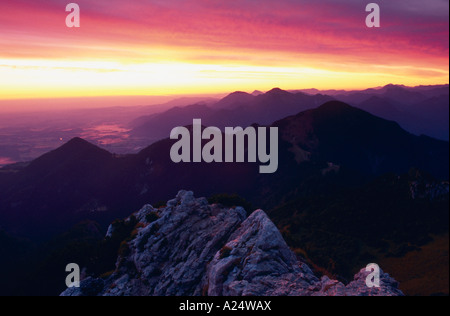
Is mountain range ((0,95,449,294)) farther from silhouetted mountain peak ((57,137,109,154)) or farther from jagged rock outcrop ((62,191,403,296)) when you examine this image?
jagged rock outcrop ((62,191,403,296))

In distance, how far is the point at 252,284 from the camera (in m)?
25.6

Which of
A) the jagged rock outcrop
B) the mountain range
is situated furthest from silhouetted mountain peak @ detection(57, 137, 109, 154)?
the jagged rock outcrop

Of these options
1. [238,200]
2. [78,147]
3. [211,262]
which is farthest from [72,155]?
[211,262]

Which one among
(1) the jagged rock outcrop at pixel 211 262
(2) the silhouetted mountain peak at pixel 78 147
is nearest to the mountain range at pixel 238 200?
(2) the silhouetted mountain peak at pixel 78 147

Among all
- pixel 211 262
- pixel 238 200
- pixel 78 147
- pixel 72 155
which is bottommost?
pixel 211 262

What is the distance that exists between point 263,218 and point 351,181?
171 metres

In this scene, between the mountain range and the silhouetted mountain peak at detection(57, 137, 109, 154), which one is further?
the silhouetted mountain peak at detection(57, 137, 109, 154)

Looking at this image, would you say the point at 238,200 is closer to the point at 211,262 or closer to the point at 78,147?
the point at 211,262

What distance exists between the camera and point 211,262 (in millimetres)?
32594

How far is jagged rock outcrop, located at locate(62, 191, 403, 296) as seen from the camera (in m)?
26.1

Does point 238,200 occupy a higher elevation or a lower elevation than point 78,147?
lower

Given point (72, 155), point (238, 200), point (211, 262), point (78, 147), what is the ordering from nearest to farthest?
point (211, 262) < point (238, 200) < point (72, 155) < point (78, 147)

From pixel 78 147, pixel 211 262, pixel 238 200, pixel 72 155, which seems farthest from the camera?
pixel 78 147

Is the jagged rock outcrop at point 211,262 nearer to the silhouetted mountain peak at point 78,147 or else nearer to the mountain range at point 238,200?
the mountain range at point 238,200
